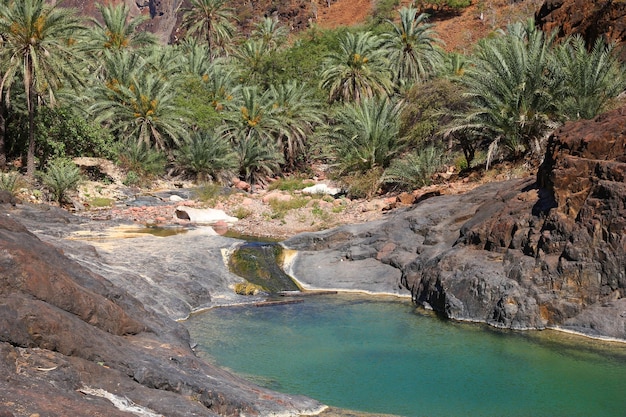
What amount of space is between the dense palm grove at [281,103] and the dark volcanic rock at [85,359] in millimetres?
12463

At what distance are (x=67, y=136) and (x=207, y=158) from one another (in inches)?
239

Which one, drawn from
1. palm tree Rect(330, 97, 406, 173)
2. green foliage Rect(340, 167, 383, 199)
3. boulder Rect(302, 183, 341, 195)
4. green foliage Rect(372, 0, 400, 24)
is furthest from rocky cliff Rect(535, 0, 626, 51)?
green foliage Rect(372, 0, 400, 24)

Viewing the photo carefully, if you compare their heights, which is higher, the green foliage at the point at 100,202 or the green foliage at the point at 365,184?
the green foliage at the point at 365,184

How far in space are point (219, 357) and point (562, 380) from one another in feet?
16.3

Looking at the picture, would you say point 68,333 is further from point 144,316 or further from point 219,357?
point 219,357

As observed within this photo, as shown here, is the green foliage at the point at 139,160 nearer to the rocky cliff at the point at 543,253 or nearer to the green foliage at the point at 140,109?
the green foliage at the point at 140,109

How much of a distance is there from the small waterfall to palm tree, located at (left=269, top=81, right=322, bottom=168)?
17517mm

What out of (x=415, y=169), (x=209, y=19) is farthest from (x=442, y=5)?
(x=415, y=169)

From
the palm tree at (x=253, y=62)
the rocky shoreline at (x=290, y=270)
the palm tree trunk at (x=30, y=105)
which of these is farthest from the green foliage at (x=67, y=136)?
the palm tree at (x=253, y=62)

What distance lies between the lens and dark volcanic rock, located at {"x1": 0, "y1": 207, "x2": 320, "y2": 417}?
513 cm

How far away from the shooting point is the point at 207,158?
28.7 metres

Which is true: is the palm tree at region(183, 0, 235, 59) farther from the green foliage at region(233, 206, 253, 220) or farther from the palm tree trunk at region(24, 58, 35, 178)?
the green foliage at region(233, 206, 253, 220)

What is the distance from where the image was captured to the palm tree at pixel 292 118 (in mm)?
32594

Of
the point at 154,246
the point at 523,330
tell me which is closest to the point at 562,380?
the point at 523,330
